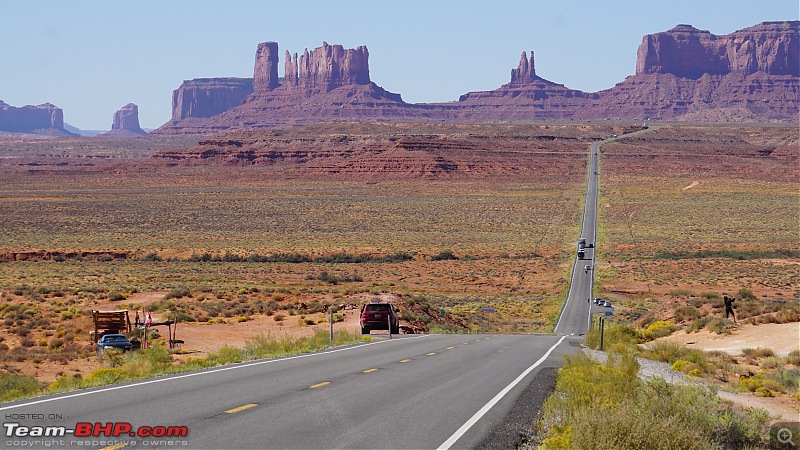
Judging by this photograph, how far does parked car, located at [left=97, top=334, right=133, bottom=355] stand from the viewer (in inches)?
935

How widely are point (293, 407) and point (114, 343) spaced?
1425 cm

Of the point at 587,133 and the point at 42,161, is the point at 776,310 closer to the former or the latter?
the point at 587,133

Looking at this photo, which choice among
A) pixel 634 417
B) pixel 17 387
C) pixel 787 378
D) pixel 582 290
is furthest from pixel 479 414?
pixel 582 290

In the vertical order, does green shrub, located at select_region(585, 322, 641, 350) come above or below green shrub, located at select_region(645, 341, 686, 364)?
below

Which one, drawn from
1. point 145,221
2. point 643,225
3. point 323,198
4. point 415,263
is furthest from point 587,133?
point 415,263

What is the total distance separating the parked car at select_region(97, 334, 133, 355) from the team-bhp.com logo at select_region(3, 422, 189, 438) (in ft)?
47.5

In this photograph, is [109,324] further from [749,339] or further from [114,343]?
[749,339]

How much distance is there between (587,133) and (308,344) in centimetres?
16349

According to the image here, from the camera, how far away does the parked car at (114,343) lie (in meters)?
23.8

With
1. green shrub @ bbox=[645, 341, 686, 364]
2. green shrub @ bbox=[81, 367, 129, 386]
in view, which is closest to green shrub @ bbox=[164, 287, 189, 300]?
green shrub @ bbox=[81, 367, 129, 386]

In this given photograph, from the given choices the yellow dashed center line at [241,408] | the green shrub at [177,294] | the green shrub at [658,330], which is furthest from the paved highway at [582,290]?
the yellow dashed center line at [241,408]

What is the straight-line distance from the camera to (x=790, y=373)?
17453 mm

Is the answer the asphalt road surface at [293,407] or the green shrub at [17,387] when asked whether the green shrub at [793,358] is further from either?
the green shrub at [17,387]

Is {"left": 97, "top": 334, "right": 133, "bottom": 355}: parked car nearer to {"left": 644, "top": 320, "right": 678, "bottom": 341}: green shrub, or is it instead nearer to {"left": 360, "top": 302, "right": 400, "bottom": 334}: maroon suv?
{"left": 360, "top": 302, "right": 400, "bottom": 334}: maroon suv
